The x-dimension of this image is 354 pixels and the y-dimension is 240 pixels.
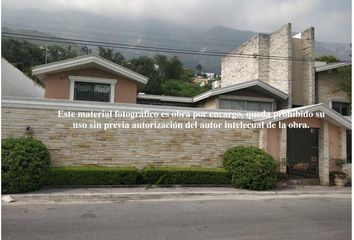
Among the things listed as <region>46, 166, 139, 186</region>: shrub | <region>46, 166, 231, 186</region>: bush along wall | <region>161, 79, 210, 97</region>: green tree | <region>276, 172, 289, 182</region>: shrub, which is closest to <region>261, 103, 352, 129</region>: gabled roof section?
<region>276, 172, 289, 182</region>: shrub

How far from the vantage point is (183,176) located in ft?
38.8

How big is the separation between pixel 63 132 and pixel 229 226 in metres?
7.11

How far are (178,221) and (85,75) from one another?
10.3 meters

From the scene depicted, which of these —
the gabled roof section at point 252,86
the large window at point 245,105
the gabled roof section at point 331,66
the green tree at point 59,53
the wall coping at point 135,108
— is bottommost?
the wall coping at point 135,108

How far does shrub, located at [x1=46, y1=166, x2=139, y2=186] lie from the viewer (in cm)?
1075

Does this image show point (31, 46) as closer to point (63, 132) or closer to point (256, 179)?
point (63, 132)

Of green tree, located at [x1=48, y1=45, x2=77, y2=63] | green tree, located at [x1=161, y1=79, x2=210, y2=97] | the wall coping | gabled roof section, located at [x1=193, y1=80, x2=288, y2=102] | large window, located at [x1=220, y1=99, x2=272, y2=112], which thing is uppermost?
green tree, located at [x1=48, y1=45, x2=77, y2=63]

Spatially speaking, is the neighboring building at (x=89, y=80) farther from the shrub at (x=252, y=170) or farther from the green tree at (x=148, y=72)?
the green tree at (x=148, y=72)

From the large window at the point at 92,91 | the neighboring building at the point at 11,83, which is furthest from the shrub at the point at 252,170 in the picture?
the neighboring building at the point at 11,83

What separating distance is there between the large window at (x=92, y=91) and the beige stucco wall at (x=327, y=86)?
12355 millimetres

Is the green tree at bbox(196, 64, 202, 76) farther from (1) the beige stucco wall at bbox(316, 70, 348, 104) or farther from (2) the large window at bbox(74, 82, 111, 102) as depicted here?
(2) the large window at bbox(74, 82, 111, 102)

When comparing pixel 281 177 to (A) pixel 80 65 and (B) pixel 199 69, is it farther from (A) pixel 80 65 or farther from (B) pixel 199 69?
(B) pixel 199 69

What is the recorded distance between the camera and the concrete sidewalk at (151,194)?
9.41 m

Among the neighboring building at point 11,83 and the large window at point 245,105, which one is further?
the large window at point 245,105
